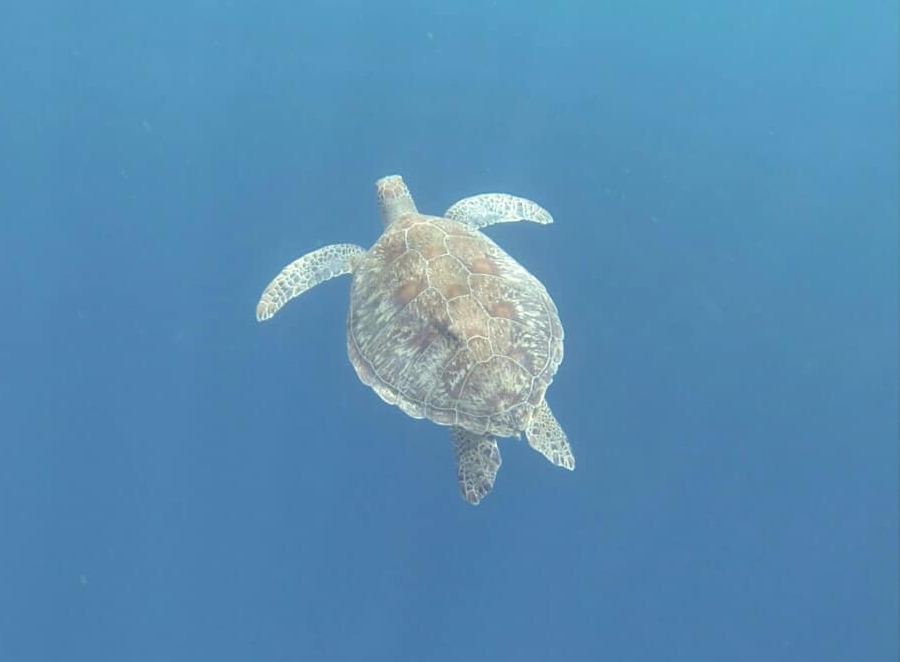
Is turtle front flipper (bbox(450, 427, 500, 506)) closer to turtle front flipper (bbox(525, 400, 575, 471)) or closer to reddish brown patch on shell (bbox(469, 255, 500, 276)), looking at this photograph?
turtle front flipper (bbox(525, 400, 575, 471))

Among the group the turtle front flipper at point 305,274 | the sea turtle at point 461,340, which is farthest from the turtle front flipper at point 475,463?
the turtle front flipper at point 305,274

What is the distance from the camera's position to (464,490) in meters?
4.57

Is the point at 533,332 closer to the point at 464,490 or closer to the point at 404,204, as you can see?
the point at 464,490

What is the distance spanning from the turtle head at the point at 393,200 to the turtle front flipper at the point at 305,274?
1.49ft

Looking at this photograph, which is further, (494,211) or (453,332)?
(494,211)

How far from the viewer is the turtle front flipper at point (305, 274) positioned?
5.80m

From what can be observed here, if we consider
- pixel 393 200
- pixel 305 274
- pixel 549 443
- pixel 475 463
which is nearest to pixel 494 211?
pixel 393 200

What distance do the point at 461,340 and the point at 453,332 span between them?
0.24ft

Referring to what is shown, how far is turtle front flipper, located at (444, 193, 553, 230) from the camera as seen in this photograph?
6.06m

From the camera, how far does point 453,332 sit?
14.2 feet

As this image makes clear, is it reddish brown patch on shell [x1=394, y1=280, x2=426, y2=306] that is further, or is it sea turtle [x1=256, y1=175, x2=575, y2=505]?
reddish brown patch on shell [x1=394, y1=280, x2=426, y2=306]

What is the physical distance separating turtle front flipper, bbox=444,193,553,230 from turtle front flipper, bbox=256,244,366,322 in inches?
38.5

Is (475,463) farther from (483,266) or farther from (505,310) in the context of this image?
(483,266)

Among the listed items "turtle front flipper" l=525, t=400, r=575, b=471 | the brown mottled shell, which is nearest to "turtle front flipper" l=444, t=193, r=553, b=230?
the brown mottled shell
